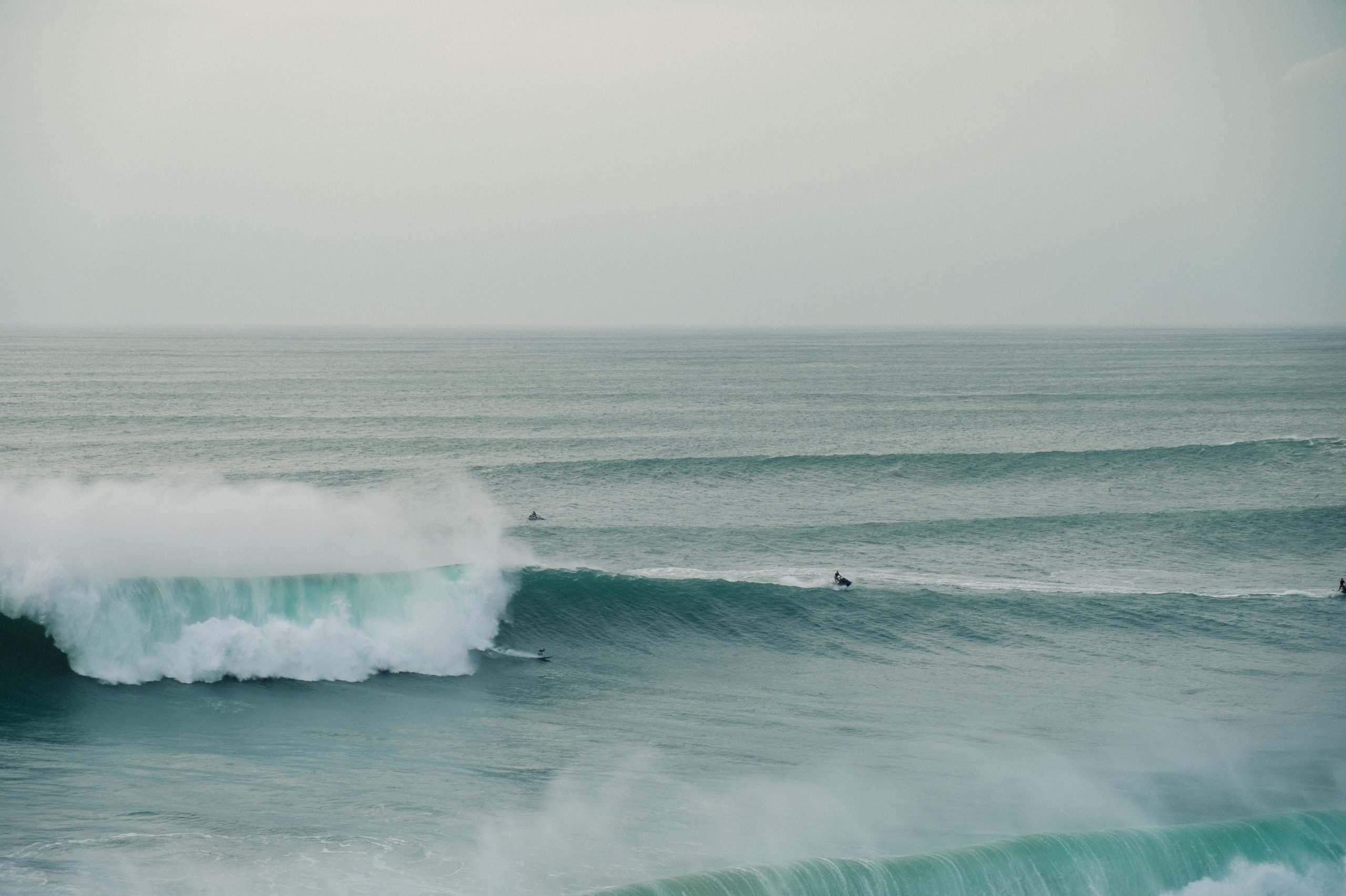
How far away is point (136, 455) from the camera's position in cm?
4584

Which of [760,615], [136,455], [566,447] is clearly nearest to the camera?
[760,615]

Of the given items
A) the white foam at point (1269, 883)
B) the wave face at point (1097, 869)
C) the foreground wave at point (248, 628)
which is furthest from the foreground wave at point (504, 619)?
the white foam at point (1269, 883)

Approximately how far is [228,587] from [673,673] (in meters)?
9.47

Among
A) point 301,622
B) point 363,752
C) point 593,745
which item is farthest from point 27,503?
point 593,745

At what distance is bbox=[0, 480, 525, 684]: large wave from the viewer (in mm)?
20375

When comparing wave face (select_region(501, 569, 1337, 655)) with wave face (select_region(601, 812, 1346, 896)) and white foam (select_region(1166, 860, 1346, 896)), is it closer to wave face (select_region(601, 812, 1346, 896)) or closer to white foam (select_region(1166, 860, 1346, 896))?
wave face (select_region(601, 812, 1346, 896))

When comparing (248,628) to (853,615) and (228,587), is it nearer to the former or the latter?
(228,587)

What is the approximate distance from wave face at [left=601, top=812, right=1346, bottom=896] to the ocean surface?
0.05 meters

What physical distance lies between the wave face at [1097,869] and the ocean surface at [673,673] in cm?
5

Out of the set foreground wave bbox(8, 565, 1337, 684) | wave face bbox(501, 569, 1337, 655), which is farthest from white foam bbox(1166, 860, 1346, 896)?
wave face bbox(501, 569, 1337, 655)

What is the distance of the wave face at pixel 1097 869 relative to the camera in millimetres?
12938

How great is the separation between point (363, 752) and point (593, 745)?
12.4 ft

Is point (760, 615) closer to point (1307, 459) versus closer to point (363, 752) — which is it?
point (363, 752)

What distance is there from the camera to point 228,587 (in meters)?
21.9
